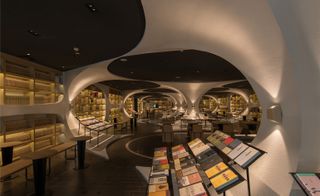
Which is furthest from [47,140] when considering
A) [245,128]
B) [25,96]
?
[245,128]

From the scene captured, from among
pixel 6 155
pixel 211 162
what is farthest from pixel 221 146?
pixel 6 155

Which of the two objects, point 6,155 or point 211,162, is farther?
point 6,155

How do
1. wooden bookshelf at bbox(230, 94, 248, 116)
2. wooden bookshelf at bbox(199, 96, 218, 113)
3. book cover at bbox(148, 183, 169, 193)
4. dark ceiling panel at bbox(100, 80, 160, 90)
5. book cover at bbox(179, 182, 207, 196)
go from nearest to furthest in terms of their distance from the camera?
book cover at bbox(179, 182, 207, 196) → book cover at bbox(148, 183, 169, 193) → dark ceiling panel at bbox(100, 80, 160, 90) → wooden bookshelf at bbox(230, 94, 248, 116) → wooden bookshelf at bbox(199, 96, 218, 113)

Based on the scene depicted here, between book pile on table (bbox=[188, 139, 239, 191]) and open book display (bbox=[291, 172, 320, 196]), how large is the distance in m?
0.51

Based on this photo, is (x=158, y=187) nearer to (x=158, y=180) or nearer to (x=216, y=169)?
(x=158, y=180)

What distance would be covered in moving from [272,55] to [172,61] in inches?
175

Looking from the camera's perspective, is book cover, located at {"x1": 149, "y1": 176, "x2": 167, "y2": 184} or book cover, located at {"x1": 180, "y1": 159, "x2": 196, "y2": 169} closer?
book cover, located at {"x1": 149, "y1": 176, "x2": 167, "y2": 184}

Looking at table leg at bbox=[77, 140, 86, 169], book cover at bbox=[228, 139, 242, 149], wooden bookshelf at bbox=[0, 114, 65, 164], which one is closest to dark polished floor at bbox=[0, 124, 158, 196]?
table leg at bbox=[77, 140, 86, 169]

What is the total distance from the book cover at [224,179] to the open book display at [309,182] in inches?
20.4

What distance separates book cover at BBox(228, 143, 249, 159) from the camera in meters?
2.18

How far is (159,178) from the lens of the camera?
2.61 m

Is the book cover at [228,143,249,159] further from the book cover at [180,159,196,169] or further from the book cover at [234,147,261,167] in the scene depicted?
the book cover at [180,159,196,169]

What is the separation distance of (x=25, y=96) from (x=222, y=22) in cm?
642

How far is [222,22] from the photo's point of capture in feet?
8.21
